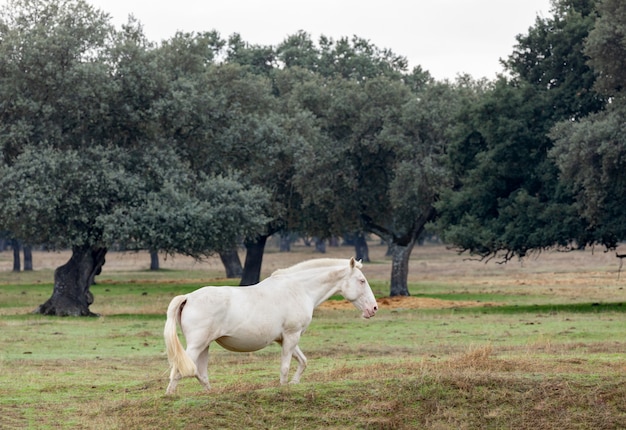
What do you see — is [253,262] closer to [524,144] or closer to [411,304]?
[411,304]

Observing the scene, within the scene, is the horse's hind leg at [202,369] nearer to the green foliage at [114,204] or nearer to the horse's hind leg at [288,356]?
the horse's hind leg at [288,356]

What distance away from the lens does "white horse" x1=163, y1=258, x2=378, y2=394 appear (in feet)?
48.4

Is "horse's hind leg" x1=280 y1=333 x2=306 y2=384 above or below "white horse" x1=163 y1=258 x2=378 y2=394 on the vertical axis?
below

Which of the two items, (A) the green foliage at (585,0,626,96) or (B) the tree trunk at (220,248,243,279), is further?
(B) the tree trunk at (220,248,243,279)

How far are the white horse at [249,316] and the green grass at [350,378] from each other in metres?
0.52

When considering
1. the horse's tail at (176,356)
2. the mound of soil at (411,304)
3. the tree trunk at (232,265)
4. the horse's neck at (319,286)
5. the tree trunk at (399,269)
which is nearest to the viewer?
the horse's tail at (176,356)

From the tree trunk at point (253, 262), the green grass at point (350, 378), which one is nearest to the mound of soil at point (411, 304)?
the green grass at point (350, 378)

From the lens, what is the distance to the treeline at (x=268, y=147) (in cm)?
3497

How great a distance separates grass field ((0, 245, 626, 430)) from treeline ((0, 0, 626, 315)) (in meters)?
3.30

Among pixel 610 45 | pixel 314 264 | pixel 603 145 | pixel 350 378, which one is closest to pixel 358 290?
pixel 314 264

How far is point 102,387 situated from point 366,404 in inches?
217

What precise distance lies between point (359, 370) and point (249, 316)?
10.3 ft

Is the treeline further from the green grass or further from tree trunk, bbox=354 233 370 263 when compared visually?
tree trunk, bbox=354 233 370 263

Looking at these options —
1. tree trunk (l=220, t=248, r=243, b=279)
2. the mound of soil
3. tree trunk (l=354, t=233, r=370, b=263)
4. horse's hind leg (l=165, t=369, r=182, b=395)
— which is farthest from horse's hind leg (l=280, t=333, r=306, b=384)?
tree trunk (l=354, t=233, r=370, b=263)
